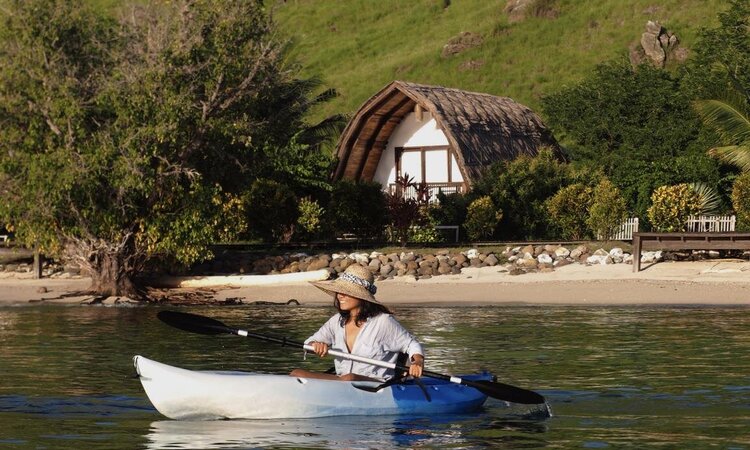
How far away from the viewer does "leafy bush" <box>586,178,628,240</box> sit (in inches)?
1400

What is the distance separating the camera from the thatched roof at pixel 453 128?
4359cm

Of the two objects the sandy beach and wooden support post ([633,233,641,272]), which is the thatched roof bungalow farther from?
wooden support post ([633,233,641,272])

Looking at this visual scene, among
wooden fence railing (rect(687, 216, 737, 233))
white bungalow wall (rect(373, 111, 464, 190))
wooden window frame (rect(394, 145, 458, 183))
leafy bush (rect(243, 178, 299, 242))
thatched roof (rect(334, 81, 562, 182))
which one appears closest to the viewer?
wooden fence railing (rect(687, 216, 737, 233))

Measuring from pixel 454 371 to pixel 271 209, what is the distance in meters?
20.1

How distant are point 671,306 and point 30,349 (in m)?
14.3

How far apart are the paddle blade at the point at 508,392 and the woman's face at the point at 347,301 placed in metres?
1.74

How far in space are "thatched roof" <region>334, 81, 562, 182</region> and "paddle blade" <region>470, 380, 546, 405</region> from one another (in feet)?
90.9

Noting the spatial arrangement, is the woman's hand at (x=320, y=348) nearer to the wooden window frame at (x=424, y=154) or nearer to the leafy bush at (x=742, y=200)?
the leafy bush at (x=742, y=200)

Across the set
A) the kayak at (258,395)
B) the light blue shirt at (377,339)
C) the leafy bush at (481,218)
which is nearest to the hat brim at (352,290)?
the light blue shirt at (377,339)

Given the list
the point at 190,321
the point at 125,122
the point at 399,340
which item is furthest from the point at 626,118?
the point at 399,340

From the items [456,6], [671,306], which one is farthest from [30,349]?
[456,6]

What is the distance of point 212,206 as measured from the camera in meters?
31.8

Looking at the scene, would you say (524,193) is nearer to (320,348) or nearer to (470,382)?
(470,382)

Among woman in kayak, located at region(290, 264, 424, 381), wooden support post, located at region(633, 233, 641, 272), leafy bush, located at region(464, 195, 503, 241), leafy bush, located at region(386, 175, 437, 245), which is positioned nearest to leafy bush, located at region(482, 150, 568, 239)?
leafy bush, located at region(464, 195, 503, 241)
